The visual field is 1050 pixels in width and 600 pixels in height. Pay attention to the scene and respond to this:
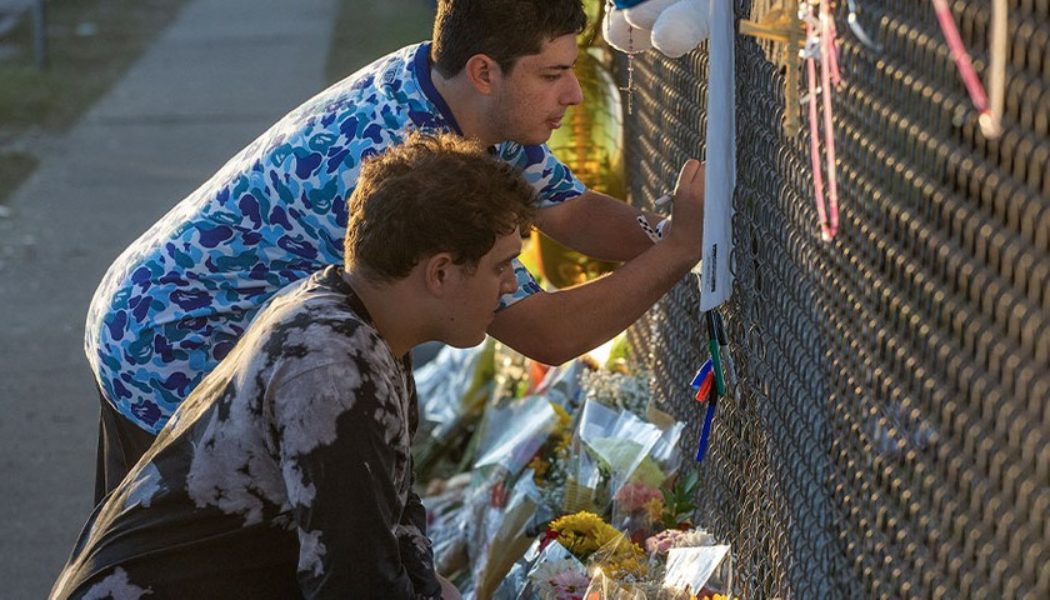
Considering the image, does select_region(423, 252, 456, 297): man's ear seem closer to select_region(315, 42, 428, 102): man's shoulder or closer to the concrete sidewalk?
select_region(315, 42, 428, 102): man's shoulder

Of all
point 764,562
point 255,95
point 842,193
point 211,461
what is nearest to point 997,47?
point 842,193

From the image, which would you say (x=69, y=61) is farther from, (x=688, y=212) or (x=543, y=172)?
(x=688, y=212)

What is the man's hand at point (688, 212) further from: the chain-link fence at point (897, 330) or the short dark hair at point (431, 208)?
the short dark hair at point (431, 208)

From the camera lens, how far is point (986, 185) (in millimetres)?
1903

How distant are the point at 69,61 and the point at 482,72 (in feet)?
45.0

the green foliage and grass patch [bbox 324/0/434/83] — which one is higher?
the green foliage

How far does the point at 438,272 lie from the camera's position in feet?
8.48

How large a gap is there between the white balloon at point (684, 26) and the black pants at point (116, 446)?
54.9 inches

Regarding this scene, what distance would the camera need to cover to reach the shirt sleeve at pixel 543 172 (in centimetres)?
357

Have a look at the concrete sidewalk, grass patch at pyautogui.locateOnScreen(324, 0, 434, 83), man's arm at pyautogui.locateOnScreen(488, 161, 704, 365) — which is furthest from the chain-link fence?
grass patch at pyautogui.locateOnScreen(324, 0, 434, 83)

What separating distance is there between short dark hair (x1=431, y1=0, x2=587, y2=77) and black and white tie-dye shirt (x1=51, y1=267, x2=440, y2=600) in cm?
68

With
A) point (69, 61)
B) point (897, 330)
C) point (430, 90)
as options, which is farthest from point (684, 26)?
point (69, 61)

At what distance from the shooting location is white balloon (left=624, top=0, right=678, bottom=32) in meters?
3.50

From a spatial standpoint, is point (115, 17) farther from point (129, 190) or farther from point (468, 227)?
point (468, 227)
